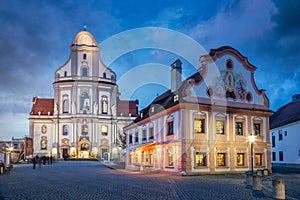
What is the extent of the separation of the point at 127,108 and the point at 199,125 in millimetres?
56975

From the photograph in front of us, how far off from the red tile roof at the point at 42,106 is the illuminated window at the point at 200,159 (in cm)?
5608

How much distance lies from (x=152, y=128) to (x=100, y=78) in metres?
44.2

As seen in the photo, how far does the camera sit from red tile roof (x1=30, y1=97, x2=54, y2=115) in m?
77.1

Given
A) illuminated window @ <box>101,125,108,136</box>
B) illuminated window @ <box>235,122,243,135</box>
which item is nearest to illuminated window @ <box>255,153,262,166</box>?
illuminated window @ <box>235,122,243,135</box>

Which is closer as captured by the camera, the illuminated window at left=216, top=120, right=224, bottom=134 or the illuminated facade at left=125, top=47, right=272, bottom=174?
the illuminated facade at left=125, top=47, right=272, bottom=174

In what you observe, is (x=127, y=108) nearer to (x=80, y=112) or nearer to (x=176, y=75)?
(x=80, y=112)

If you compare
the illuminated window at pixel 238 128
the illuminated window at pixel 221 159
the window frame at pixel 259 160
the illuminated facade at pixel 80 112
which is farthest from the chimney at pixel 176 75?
the illuminated facade at pixel 80 112

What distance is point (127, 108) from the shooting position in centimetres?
8450

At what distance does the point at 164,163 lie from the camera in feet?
98.4

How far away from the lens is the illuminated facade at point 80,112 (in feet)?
240

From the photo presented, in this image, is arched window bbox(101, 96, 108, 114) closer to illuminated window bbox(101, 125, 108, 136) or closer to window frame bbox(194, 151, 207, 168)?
illuminated window bbox(101, 125, 108, 136)

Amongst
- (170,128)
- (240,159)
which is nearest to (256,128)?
(240,159)

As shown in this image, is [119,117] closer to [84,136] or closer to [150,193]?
[84,136]

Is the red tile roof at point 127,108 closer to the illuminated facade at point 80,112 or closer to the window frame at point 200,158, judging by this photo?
the illuminated facade at point 80,112
